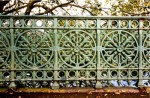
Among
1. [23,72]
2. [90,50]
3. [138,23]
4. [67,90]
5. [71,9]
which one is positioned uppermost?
[71,9]

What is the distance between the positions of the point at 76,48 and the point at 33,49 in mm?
656

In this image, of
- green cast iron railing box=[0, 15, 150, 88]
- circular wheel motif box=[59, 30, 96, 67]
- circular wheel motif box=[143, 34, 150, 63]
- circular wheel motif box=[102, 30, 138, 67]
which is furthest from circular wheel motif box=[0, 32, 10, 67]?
circular wheel motif box=[143, 34, 150, 63]

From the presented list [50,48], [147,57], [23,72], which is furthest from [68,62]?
[147,57]

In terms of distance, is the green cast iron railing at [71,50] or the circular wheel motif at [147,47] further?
the circular wheel motif at [147,47]

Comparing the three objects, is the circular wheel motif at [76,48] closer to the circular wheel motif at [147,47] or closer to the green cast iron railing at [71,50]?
the green cast iron railing at [71,50]

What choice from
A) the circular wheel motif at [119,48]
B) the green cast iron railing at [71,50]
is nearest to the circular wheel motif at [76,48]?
the green cast iron railing at [71,50]

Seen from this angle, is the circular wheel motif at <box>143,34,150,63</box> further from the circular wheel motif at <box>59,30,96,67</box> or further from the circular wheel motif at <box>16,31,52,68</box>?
the circular wheel motif at <box>16,31,52,68</box>

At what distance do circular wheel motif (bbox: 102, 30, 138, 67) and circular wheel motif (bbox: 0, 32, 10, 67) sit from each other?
1.47 meters

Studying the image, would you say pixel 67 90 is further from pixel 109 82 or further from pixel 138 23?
pixel 138 23

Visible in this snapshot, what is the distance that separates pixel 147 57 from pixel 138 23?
0.55 m

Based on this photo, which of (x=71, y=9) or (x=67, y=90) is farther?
(x=71, y=9)

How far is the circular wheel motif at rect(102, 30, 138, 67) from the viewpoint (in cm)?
429

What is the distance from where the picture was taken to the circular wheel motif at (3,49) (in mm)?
4223

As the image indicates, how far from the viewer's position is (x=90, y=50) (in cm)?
429
